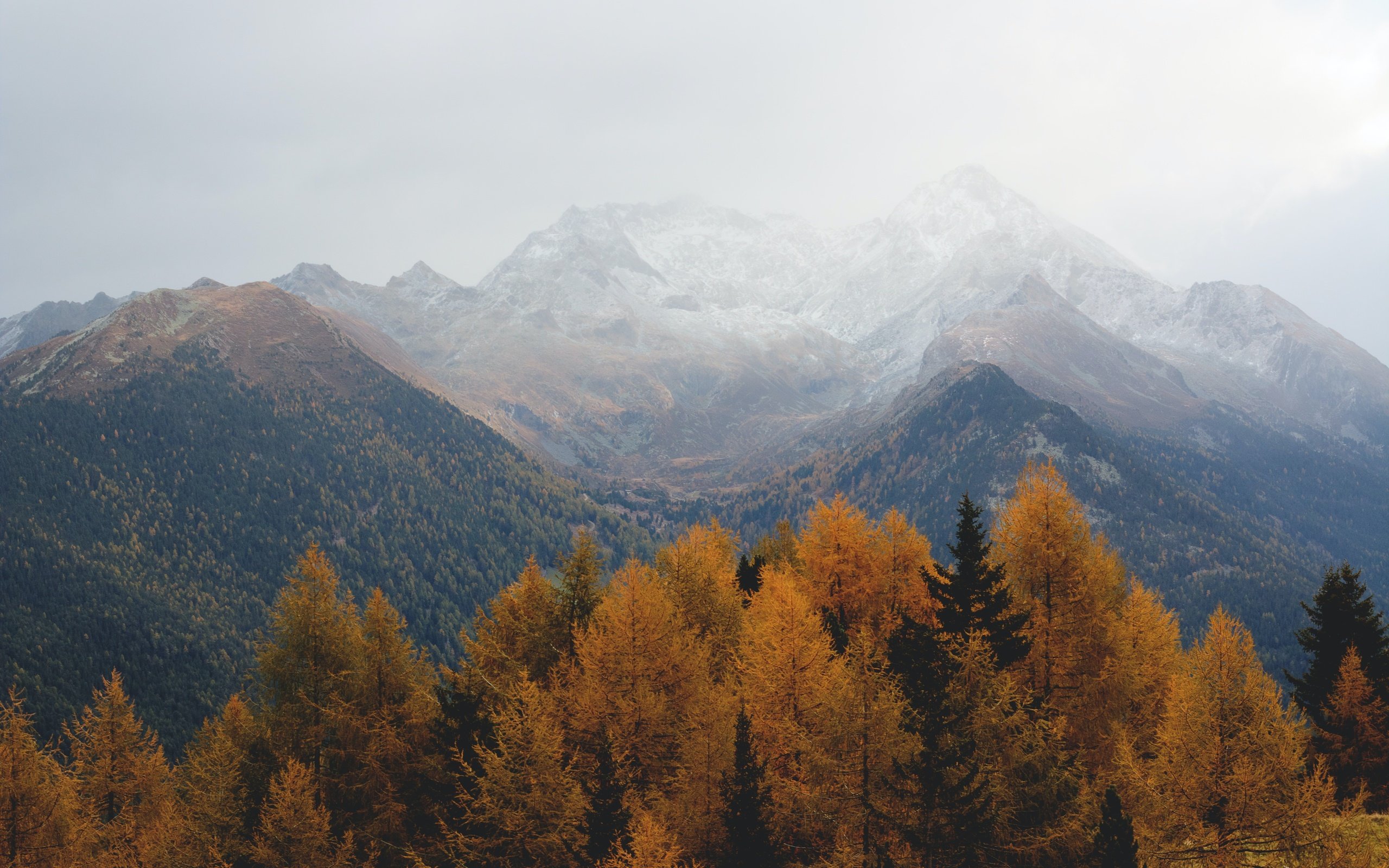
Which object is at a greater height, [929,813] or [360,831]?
[929,813]

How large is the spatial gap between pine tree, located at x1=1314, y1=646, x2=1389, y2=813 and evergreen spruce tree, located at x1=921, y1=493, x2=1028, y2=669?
21.9m

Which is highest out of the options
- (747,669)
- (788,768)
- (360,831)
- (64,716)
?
(747,669)

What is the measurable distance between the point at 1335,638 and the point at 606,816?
137ft

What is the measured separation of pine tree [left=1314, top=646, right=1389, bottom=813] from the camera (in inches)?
1508

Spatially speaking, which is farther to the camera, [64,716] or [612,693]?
[64,716]

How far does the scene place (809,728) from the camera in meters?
29.2

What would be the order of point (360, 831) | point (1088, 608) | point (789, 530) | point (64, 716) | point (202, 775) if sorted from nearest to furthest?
point (1088, 608) < point (360, 831) < point (202, 775) < point (789, 530) < point (64, 716)

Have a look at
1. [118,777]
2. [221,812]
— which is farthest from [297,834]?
[118,777]

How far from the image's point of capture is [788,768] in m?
29.8

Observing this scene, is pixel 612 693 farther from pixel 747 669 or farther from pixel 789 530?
pixel 789 530

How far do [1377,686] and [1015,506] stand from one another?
24.4 m

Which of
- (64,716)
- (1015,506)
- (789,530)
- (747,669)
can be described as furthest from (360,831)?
(64,716)

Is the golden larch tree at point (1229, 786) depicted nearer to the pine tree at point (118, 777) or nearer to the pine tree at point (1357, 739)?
the pine tree at point (1357, 739)

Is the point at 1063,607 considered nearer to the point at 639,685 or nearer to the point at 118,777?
the point at 639,685
